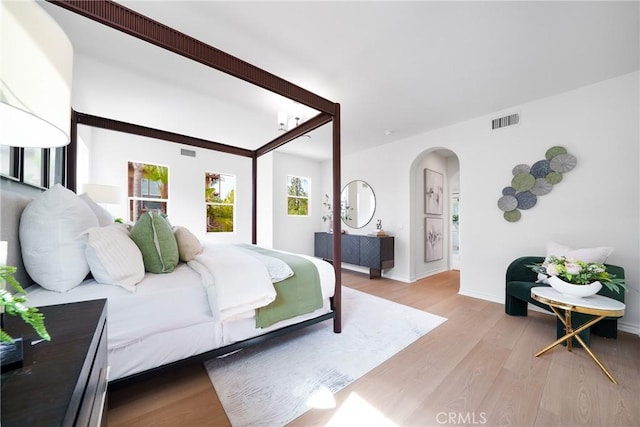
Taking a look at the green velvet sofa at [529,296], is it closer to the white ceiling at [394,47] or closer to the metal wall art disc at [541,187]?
the metal wall art disc at [541,187]

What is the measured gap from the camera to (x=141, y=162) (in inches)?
167

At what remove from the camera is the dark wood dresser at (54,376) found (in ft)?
1.36

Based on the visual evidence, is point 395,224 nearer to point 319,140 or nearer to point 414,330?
point 319,140

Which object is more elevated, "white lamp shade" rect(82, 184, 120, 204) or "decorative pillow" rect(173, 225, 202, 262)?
"white lamp shade" rect(82, 184, 120, 204)

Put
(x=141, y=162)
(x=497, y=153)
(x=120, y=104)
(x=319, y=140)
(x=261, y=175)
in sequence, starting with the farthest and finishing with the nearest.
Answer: (x=261, y=175) → (x=319, y=140) → (x=141, y=162) → (x=497, y=153) → (x=120, y=104)

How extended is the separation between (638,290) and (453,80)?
2.78 metres

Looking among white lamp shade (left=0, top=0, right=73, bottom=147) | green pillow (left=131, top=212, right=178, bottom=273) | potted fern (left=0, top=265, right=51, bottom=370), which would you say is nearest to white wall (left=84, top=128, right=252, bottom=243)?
Answer: green pillow (left=131, top=212, right=178, bottom=273)

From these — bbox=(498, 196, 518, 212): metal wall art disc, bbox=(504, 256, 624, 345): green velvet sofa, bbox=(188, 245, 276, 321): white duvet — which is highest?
bbox=(498, 196, 518, 212): metal wall art disc

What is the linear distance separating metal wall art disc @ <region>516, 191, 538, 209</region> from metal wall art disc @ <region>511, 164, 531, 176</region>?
0.26 m

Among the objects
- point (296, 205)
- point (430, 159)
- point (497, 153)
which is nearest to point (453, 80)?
point (497, 153)

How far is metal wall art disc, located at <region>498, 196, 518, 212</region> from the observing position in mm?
3127

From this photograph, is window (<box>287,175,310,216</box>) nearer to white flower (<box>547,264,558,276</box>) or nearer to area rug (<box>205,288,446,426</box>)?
area rug (<box>205,288,446,426</box>)

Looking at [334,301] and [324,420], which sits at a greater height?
[334,301]

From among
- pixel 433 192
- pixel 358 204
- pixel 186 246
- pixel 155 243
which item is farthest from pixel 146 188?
pixel 433 192
